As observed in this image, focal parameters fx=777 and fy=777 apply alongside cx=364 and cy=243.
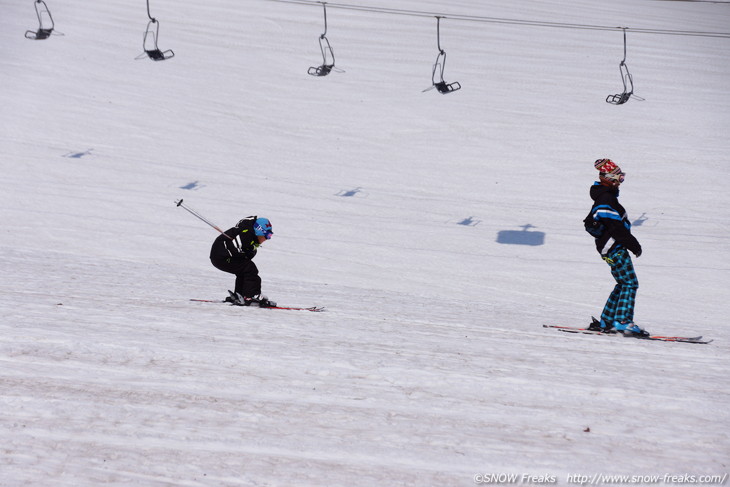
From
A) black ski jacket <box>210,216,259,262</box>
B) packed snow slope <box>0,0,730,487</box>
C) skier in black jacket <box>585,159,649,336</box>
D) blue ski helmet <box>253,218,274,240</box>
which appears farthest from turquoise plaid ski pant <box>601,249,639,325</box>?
black ski jacket <box>210,216,259,262</box>

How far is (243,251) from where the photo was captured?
10047mm

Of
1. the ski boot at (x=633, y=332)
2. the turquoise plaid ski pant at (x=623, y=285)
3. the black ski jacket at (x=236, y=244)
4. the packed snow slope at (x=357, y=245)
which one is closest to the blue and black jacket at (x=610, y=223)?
the turquoise plaid ski pant at (x=623, y=285)

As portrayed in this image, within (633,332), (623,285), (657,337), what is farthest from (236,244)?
(657,337)

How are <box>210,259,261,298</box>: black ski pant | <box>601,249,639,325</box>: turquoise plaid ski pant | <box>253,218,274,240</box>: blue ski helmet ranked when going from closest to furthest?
1. <box>601,249,639,325</box>: turquoise plaid ski pant
2. <box>253,218,274,240</box>: blue ski helmet
3. <box>210,259,261,298</box>: black ski pant

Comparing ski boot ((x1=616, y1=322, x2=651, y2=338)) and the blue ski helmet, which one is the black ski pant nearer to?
the blue ski helmet

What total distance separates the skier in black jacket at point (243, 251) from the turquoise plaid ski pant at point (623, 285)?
4236mm

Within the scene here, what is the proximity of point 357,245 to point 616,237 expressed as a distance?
10740mm

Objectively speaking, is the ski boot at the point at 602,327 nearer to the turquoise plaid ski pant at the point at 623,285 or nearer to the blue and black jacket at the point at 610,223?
the turquoise plaid ski pant at the point at 623,285

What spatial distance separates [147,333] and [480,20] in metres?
23.5

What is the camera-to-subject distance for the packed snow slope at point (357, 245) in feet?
17.7

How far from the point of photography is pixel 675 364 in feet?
24.9

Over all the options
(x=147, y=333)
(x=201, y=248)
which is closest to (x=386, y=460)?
(x=147, y=333)

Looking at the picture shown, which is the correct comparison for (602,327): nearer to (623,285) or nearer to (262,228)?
(623,285)

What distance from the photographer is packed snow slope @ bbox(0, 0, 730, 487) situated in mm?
5387
